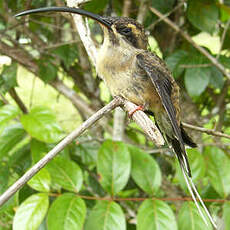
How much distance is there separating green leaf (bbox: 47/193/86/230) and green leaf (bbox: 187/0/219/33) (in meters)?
1.32

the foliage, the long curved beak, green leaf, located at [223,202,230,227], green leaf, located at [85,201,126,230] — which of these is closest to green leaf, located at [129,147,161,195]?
the foliage

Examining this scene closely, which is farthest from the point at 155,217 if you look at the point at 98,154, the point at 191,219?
the point at 98,154

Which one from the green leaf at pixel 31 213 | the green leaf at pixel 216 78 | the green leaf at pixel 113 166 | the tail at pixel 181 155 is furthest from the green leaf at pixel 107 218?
the green leaf at pixel 216 78

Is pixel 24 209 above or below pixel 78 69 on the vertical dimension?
below

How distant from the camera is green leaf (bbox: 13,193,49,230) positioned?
165 cm

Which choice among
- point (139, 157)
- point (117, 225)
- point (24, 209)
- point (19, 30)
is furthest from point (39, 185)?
point (19, 30)

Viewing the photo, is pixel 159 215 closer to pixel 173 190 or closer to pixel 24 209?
pixel 24 209

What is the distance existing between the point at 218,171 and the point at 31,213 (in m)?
0.97

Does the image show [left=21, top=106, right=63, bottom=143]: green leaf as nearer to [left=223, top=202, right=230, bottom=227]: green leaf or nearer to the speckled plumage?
the speckled plumage

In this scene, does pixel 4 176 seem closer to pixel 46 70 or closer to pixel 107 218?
pixel 107 218

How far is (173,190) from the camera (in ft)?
8.30

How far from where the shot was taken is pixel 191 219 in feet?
5.83

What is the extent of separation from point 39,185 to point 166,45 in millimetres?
1676

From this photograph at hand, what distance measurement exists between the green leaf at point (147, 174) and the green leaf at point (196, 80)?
55 centimetres
